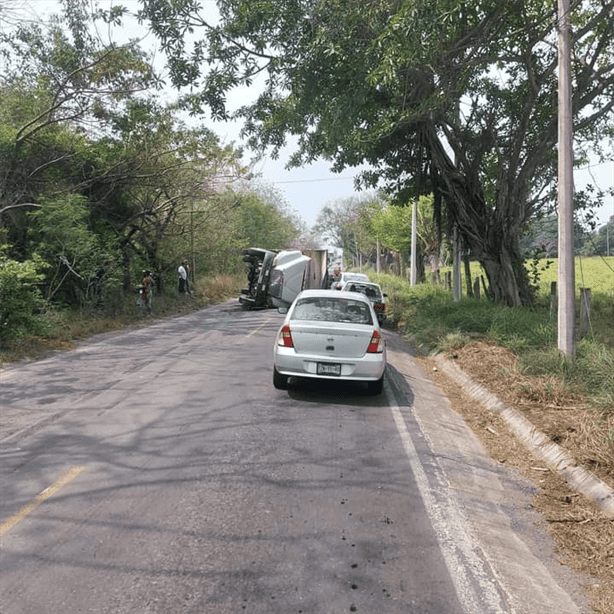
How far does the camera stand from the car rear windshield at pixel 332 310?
8.61 m

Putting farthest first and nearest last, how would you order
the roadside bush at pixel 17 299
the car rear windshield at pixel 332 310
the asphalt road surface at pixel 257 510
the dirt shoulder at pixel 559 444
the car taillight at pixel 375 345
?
the roadside bush at pixel 17 299 → the car rear windshield at pixel 332 310 → the car taillight at pixel 375 345 → the dirt shoulder at pixel 559 444 → the asphalt road surface at pixel 257 510

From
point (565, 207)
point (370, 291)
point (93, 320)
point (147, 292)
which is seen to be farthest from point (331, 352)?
point (147, 292)

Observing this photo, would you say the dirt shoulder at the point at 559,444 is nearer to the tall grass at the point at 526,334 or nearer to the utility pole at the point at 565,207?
the tall grass at the point at 526,334

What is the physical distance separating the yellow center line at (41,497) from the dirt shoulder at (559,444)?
3831 millimetres

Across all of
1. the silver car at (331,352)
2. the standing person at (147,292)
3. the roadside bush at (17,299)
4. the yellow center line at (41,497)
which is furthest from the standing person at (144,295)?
the yellow center line at (41,497)

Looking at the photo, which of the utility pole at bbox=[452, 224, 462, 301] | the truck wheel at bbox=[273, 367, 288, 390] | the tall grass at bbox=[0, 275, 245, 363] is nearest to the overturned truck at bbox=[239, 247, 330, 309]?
the tall grass at bbox=[0, 275, 245, 363]

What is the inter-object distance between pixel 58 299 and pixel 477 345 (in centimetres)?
1324

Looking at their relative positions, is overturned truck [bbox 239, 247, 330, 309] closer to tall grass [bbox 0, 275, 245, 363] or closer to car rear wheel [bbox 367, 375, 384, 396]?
tall grass [bbox 0, 275, 245, 363]

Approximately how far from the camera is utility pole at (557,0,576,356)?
28.2ft

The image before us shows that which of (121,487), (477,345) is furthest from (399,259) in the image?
(121,487)

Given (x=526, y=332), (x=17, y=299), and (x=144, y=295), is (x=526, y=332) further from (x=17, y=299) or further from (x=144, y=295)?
(x=144, y=295)

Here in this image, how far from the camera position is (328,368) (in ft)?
26.5

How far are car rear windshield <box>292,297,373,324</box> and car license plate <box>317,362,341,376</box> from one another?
0.76 metres

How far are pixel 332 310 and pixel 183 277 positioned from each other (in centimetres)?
2097
